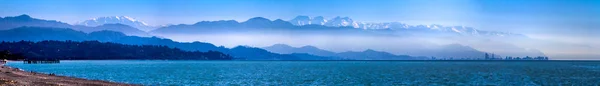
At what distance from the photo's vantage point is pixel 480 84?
89312 millimetres

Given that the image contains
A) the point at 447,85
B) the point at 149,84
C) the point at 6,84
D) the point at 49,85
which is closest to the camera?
the point at 6,84

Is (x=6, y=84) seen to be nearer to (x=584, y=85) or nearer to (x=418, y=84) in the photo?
(x=418, y=84)

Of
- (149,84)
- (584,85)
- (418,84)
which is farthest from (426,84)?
(149,84)

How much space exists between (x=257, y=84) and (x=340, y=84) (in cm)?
1052

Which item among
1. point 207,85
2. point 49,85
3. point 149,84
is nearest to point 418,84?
point 207,85

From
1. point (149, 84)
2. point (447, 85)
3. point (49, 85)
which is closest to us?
point (49, 85)

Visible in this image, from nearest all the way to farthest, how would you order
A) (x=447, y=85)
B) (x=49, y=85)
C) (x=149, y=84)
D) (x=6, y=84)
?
(x=6, y=84), (x=49, y=85), (x=149, y=84), (x=447, y=85)

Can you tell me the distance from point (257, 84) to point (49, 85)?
3018 centimetres

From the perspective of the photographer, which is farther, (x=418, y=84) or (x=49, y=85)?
(x=418, y=84)

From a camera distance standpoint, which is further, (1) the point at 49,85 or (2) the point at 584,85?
(2) the point at 584,85

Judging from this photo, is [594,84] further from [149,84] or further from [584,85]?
[149,84]

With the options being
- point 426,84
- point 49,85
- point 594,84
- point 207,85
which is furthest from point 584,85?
point 49,85

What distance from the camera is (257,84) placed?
84625 mm

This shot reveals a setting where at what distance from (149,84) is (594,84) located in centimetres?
5382
